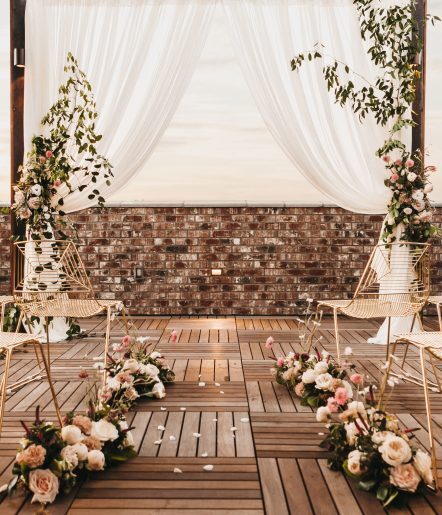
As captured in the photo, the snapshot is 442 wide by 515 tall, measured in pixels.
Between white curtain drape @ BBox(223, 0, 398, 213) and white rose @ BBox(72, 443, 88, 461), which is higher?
white curtain drape @ BBox(223, 0, 398, 213)

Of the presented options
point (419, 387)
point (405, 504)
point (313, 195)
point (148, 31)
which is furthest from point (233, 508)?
point (313, 195)

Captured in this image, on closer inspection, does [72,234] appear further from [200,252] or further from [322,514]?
[322,514]

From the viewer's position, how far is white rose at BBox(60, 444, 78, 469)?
1864mm

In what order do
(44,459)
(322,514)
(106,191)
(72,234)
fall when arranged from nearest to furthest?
(322,514), (44,459), (106,191), (72,234)

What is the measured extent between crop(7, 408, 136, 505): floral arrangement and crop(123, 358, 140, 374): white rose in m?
0.58

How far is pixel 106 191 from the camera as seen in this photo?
4594 millimetres

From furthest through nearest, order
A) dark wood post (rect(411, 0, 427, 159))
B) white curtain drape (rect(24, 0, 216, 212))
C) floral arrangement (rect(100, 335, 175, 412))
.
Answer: dark wood post (rect(411, 0, 427, 159)), white curtain drape (rect(24, 0, 216, 212)), floral arrangement (rect(100, 335, 175, 412))

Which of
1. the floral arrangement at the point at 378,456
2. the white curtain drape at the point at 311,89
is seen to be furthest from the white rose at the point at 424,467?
the white curtain drape at the point at 311,89

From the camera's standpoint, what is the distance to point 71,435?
1.94 meters

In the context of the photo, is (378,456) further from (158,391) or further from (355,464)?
(158,391)

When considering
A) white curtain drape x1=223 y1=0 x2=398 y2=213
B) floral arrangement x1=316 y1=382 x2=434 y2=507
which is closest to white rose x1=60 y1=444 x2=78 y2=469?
floral arrangement x1=316 y1=382 x2=434 y2=507

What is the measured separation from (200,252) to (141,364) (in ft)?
9.19

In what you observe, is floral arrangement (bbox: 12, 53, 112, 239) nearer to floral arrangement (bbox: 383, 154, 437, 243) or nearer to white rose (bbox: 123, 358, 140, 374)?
white rose (bbox: 123, 358, 140, 374)

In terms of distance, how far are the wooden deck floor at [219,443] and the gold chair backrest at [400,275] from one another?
462 mm
